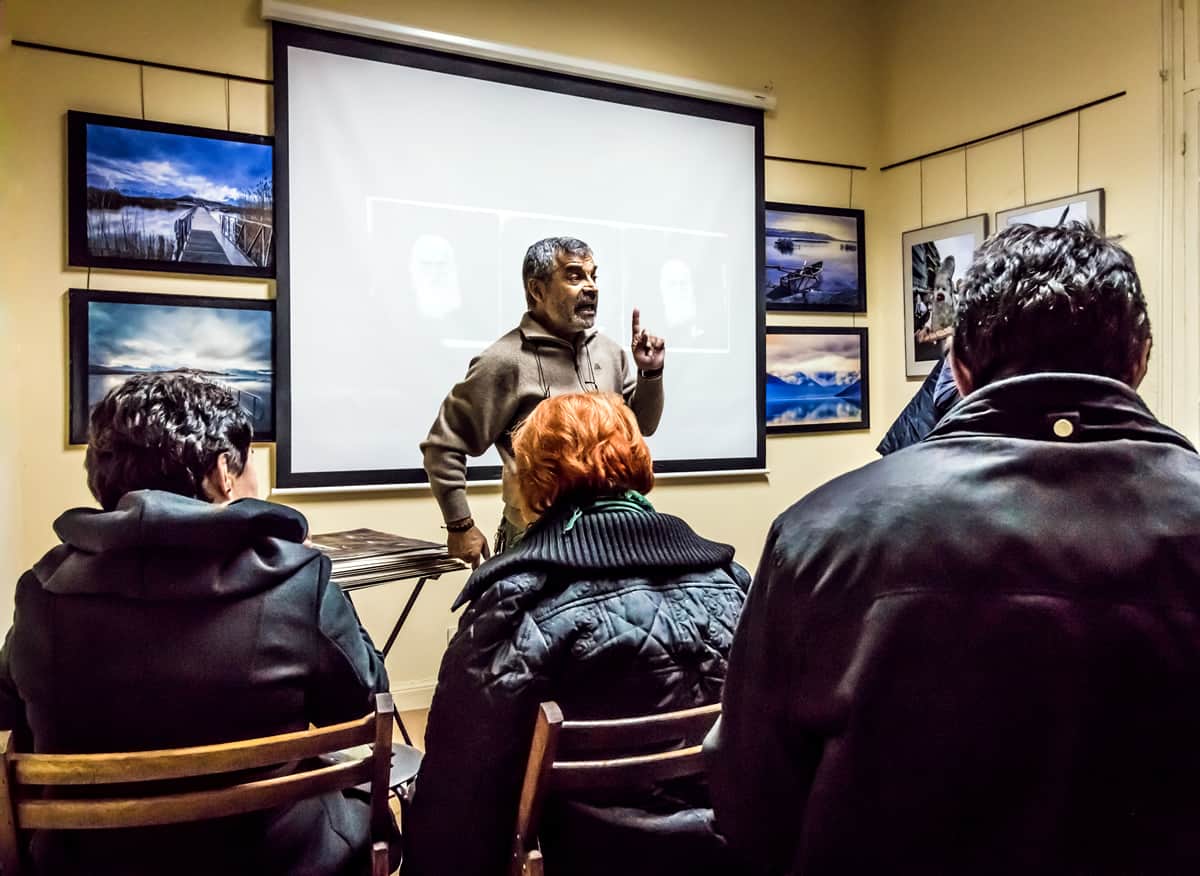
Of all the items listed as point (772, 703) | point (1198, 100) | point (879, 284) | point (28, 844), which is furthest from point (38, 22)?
point (1198, 100)

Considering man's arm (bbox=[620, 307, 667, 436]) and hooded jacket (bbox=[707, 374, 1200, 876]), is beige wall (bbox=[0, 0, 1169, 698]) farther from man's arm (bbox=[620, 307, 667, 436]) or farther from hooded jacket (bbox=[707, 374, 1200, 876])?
hooded jacket (bbox=[707, 374, 1200, 876])

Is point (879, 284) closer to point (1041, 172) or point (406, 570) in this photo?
point (1041, 172)

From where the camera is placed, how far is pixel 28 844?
3.45ft

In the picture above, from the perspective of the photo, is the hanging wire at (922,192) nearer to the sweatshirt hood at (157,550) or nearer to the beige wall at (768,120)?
the beige wall at (768,120)

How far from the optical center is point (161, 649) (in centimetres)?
111

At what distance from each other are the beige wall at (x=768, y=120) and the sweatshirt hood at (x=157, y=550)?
1.79m

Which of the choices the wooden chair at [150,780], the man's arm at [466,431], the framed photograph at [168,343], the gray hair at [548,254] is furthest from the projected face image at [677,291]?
the wooden chair at [150,780]

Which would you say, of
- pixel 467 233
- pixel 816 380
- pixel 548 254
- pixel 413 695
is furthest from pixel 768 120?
pixel 413 695

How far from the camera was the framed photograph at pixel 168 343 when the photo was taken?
2812 mm

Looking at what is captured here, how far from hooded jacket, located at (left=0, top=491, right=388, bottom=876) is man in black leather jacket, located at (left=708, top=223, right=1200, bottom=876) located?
2.37ft

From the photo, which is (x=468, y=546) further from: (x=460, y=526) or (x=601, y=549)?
(x=601, y=549)

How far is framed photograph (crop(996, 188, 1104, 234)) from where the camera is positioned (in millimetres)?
3479

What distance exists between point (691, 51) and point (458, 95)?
1239 mm

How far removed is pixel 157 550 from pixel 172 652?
5.3 inches
